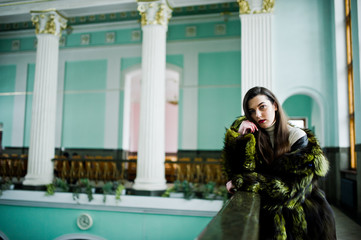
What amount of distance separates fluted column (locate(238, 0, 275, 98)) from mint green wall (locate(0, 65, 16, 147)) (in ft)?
36.4

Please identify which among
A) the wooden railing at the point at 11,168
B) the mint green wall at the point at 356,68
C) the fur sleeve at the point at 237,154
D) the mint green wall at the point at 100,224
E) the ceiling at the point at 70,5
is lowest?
the mint green wall at the point at 100,224

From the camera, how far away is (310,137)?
192cm

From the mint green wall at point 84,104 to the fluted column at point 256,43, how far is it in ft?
22.9

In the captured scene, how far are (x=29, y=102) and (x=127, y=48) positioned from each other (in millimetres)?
5217

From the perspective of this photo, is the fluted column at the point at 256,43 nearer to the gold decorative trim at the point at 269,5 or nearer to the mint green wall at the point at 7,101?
the gold decorative trim at the point at 269,5

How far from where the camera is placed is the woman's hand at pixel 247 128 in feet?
6.38

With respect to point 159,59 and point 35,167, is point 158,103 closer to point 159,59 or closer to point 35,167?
point 159,59

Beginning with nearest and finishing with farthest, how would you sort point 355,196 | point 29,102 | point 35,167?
point 355,196
point 35,167
point 29,102

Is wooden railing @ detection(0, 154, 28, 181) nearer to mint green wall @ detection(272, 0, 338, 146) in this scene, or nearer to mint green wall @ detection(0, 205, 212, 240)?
mint green wall @ detection(0, 205, 212, 240)

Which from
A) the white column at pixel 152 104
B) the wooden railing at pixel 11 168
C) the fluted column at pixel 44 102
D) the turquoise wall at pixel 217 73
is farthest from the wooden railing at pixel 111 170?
the turquoise wall at pixel 217 73

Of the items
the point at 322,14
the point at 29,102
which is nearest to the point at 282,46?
the point at 322,14

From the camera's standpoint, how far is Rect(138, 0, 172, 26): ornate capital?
8480 millimetres

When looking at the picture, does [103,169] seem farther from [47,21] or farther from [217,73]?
[217,73]

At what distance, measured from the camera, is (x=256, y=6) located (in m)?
7.80
